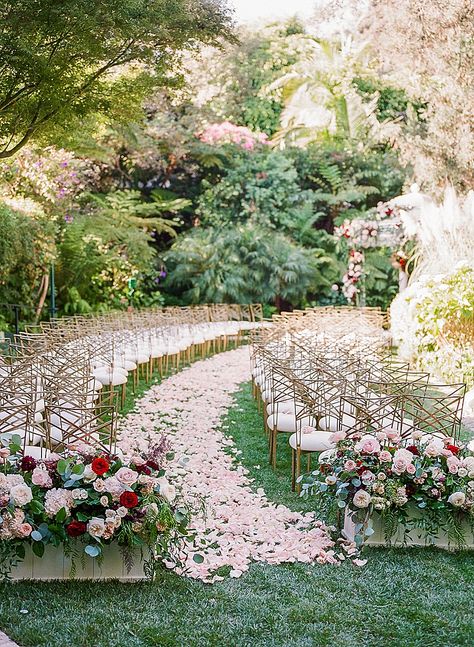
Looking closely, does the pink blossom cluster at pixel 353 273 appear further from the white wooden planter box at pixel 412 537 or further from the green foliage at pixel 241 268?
the white wooden planter box at pixel 412 537

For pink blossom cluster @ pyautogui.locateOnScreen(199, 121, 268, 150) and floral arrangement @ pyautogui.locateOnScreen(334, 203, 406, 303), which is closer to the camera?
floral arrangement @ pyautogui.locateOnScreen(334, 203, 406, 303)

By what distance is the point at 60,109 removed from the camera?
941 cm

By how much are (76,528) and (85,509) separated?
134 millimetres

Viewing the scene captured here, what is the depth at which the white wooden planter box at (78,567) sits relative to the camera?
13.2 ft

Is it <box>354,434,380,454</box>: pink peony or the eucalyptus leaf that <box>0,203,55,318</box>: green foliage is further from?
the eucalyptus leaf

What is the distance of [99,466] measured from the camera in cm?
409

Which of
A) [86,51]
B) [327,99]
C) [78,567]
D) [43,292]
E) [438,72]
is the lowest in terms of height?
[78,567]

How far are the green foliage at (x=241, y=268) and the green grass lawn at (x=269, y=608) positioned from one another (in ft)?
47.3

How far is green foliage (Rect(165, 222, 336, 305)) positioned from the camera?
1864cm

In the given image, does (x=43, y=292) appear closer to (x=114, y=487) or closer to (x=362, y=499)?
(x=114, y=487)

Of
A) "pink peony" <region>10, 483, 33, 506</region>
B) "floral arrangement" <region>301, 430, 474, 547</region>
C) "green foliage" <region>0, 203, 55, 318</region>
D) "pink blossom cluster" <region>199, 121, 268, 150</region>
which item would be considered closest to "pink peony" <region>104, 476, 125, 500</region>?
"pink peony" <region>10, 483, 33, 506</region>

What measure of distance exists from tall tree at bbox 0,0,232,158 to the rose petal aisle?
387cm

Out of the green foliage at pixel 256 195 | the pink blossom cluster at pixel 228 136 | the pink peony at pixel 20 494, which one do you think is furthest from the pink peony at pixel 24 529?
the pink blossom cluster at pixel 228 136

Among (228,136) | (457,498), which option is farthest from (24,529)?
(228,136)
